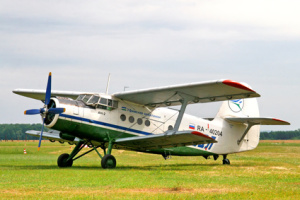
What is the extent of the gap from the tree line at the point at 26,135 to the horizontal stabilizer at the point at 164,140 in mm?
108113

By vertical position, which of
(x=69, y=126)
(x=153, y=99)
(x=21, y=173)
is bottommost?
(x=21, y=173)

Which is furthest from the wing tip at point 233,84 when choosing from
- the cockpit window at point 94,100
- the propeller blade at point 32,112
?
the propeller blade at point 32,112

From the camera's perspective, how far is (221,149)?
2214 centimetres

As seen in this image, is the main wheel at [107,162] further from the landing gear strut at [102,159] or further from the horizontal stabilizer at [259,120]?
the horizontal stabilizer at [259,120]

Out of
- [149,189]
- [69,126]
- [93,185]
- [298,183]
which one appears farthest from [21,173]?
[298,183]

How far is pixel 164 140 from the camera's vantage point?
17.9 metres

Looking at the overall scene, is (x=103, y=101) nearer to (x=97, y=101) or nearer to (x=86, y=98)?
(x=97, y=101)

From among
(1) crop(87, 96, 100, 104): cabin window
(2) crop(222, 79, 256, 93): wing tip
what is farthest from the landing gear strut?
(2) crop(222, 79, 256, 93): wing tip

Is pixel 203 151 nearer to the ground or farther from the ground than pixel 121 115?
nearer to the ground

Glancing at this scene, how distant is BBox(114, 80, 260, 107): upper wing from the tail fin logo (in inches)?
177

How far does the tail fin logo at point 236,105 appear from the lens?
22828 millimetres

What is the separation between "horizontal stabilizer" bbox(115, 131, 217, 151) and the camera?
17.1 m

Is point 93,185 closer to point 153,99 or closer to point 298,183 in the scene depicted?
point 298,183

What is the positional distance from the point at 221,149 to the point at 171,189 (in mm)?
11271
